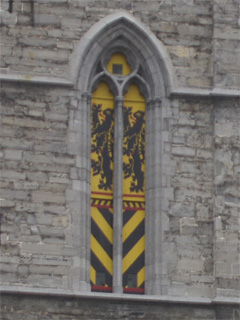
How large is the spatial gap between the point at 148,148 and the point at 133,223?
873 mm

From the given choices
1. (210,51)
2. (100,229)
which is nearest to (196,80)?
(210,51)

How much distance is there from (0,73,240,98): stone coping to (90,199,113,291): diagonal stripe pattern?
138 centimetres

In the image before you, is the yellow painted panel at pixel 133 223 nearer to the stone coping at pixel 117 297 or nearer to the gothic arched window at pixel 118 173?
the gothic arched window at pixel 118 173

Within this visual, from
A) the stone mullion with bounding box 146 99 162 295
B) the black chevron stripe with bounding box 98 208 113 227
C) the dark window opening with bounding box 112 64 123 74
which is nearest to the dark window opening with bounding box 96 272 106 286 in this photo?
the stone mullion with bounding box 146 99 162 295

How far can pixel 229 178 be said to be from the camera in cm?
2670

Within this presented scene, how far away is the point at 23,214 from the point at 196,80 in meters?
2.57

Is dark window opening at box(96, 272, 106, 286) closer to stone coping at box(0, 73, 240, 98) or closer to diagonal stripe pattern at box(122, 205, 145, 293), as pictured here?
diagonal stripe pattern at box(122, 205, 145, 293)

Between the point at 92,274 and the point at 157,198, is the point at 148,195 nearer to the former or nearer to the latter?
the point at 157,198

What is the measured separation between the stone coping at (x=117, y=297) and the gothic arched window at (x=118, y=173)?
14.2 inches

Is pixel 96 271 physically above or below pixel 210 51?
below

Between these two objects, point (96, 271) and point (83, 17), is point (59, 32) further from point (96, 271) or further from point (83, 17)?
point (96, 271)

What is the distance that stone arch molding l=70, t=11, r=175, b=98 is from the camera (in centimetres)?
2686

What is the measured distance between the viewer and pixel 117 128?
1056 inches

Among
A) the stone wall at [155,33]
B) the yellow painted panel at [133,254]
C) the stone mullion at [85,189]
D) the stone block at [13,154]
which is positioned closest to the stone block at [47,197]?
the stone mullion at [85,189]
